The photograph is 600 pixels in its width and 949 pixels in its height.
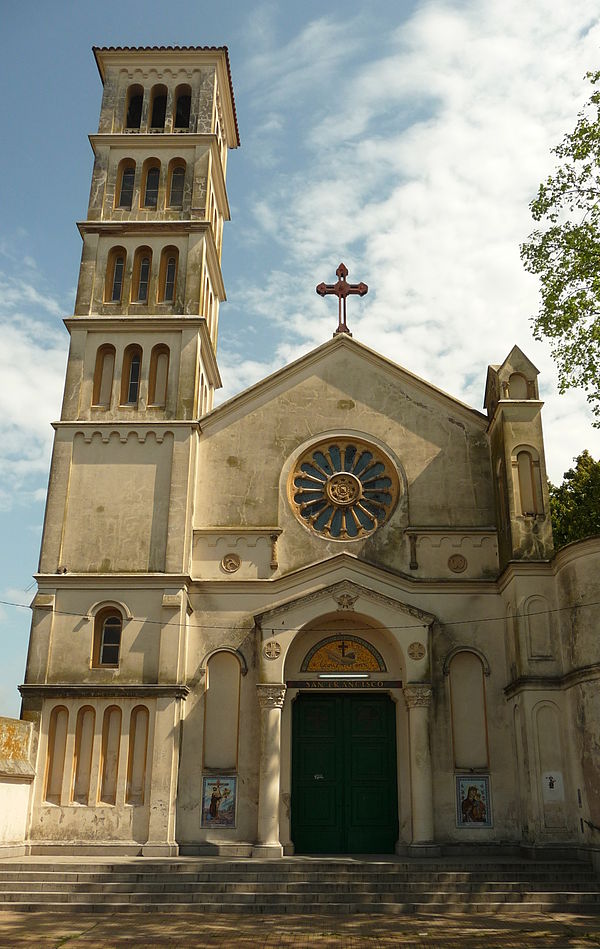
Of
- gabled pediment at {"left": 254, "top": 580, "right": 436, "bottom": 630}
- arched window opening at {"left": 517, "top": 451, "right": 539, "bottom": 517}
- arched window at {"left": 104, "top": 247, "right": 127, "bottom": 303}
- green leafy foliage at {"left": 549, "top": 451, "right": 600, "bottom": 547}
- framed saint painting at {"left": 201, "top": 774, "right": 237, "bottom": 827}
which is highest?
arched window at {"left": 104, "top": 247, "right": 127, "bottom": 303}

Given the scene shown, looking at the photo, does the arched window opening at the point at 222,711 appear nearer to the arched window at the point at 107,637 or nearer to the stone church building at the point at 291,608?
the stone church building at the point at 291,608

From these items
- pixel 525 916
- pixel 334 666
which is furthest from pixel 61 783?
pixel 525 916

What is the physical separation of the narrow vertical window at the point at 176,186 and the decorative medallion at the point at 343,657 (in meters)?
13.0

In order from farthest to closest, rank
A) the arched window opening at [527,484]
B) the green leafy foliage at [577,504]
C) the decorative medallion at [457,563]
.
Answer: the green leafy foliage at [577,504] < the decorative medallion at [457,563] < the arched window opening at [527,484]

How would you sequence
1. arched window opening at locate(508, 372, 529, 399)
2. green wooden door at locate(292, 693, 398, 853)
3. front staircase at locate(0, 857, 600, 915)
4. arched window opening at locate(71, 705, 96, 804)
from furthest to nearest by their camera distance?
arched window opening at locate(508, 372, 529, 399), green wooden door at locate(292, 693, 398, 853), arched window opening at locate(71, 705, 96, 804), front staircase at locate(0, 857, 600, 915)

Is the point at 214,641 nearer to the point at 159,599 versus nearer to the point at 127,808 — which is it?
the point at 159,599

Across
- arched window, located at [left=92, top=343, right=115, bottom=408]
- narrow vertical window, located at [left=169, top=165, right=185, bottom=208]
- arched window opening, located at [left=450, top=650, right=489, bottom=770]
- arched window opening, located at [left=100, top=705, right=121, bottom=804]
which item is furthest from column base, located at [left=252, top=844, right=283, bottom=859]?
narrow vertical window, located at [left=169, top=165, right=185, bottom=208]

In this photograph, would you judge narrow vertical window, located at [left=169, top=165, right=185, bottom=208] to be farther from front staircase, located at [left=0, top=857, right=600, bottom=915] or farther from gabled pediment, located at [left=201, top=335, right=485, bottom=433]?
front staircase, located at [left=0, top=857, right=600, bottom=915]

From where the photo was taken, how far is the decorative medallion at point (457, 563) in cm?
2172

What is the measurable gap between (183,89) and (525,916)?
78.2ft

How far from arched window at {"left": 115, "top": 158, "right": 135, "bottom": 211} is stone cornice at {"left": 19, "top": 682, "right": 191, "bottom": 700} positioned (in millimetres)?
13378

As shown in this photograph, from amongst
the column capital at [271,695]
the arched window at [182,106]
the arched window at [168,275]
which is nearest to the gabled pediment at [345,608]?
the column capital at [271,695]

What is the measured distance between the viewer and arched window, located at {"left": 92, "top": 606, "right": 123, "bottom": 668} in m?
21.0

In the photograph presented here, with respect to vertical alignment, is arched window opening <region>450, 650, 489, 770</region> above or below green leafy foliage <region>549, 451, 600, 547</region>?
below
